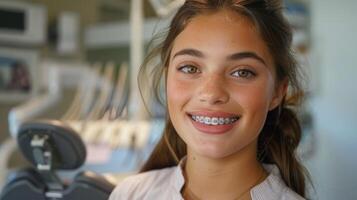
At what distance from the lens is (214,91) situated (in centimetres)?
77

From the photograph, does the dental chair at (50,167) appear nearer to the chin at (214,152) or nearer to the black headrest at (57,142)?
the black headrest at (57,142)

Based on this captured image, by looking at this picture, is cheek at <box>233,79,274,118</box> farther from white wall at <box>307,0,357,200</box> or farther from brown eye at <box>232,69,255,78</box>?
white wall at <box>307,0,357,200</box>

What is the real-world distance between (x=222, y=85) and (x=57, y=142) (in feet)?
1.75

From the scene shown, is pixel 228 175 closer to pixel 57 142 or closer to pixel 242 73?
pixel 242 73

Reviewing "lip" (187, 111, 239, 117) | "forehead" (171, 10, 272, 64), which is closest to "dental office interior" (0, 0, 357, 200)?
"forehead" (171, 10, 272, 64)

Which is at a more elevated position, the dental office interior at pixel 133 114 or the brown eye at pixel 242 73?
the brown eye at pixel 242 73

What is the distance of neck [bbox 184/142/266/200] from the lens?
2.83ft

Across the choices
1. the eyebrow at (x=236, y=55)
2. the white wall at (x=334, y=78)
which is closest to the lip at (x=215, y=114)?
the eyebrow at (x=236, y=55)

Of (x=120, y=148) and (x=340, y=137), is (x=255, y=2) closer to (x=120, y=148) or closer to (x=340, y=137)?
(x=340, y=137)

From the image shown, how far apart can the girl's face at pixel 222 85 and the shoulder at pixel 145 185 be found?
15 cm

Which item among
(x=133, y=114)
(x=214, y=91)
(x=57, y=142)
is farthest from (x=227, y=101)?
(x=133, y=114)

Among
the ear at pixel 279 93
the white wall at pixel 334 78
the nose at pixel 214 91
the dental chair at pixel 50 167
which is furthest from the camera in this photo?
the white wall at pixel 334 78

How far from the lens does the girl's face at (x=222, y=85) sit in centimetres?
78

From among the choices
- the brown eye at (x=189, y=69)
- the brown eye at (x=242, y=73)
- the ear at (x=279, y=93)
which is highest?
the brown eye at (x=242, y=73)
